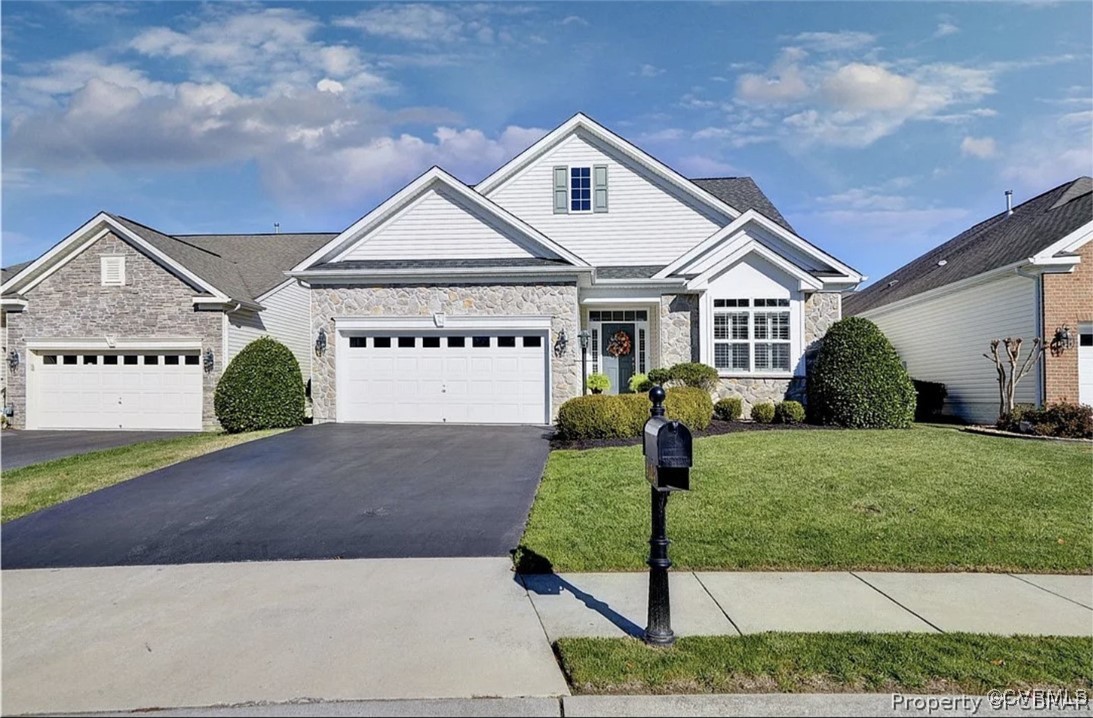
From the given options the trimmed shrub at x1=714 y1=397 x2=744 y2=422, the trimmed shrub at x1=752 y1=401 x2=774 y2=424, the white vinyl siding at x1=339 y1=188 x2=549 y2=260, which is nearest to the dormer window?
the white vinyl siding at x1=339 y1=188 x2=549 y2=260

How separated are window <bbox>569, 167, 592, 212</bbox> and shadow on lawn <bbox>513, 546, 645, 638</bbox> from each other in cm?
1398

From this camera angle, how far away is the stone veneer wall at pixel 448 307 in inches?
632

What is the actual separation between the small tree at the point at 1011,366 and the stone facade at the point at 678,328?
6.82 m

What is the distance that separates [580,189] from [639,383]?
6.15 metres

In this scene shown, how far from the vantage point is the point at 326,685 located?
391 cm

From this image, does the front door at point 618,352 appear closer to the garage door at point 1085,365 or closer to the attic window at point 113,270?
the garage door at point 1085,365

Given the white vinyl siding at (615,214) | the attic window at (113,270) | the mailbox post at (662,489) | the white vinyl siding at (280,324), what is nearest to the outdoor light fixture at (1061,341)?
the white vinyl siding at (615,214)

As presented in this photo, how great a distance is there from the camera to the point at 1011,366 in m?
A: 15.1

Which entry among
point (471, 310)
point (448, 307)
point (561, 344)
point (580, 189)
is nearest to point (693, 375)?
point (561, 344)

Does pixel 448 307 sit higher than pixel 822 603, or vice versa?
pixel 448 307

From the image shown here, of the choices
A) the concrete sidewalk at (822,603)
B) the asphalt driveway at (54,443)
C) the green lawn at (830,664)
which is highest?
the asphalt driveway at (54,443)

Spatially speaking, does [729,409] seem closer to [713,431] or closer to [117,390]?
[713,431]

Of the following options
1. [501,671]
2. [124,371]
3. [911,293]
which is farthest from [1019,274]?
[124,371]

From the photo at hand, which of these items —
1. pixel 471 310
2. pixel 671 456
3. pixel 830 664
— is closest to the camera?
pixel 830 664
